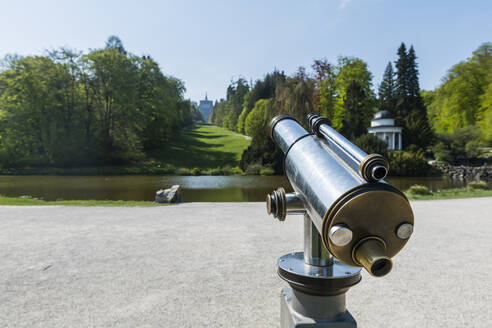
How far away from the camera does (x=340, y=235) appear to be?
1.27 metres

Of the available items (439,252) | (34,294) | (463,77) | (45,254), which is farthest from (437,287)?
(463,77)

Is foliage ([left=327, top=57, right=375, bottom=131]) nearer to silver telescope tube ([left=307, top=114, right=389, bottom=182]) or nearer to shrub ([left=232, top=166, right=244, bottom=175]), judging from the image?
shrub ([left=232, top=166, right=244, bottom=175])

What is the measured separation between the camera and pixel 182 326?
3.17 m

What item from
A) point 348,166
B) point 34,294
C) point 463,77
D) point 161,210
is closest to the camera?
point 348,166

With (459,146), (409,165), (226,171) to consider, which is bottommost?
(226,171)

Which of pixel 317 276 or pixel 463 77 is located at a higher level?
pixel 463 77

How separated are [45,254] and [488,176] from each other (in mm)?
36455

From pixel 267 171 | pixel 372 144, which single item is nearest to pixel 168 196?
pixel 267 171

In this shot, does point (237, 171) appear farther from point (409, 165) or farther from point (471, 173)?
point (471, 173)

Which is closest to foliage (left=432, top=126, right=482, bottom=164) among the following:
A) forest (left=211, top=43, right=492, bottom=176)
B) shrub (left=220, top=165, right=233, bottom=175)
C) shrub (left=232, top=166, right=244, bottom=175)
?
forest (left=211, top=43, right=492, bottom=176)

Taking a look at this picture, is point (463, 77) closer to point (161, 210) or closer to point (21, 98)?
point (161, 210)

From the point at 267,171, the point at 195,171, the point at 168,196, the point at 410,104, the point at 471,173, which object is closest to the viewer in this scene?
the point at 168,196

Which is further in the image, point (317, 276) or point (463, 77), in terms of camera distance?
point (463, 77)

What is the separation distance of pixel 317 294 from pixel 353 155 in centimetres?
79
